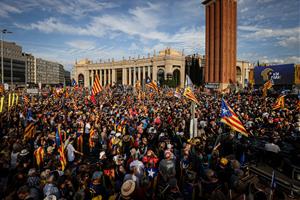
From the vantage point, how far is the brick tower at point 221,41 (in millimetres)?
50188

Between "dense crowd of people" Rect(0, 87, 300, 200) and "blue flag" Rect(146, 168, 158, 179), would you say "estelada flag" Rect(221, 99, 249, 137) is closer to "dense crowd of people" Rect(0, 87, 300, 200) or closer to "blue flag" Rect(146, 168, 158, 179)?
"dense crowd of people" Rect(0, 87, 300, 200)

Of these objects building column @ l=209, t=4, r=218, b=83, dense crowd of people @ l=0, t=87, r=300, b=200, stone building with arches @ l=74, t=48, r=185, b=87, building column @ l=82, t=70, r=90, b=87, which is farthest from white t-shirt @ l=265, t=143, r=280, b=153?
building column @ l=82, t=70, r=90, b=87

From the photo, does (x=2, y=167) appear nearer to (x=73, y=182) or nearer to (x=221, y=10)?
(x=73, y=182)

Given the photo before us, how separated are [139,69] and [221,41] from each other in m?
37.3

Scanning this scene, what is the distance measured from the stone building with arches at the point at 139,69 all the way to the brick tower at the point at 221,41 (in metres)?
11.6

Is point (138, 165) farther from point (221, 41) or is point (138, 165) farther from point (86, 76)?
point (86, 76)

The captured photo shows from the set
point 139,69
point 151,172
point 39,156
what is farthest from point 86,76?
point 151,172

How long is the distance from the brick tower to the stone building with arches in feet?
38.2

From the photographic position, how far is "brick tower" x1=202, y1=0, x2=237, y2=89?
50188 mm

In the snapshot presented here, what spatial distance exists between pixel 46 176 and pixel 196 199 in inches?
141

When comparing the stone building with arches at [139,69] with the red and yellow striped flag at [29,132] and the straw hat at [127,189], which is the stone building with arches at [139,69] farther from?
the straw hat at [127,189]

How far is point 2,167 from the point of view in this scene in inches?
211

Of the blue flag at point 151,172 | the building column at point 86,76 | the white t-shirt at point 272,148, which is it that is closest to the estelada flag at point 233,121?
the white t-shirt at point 272,148

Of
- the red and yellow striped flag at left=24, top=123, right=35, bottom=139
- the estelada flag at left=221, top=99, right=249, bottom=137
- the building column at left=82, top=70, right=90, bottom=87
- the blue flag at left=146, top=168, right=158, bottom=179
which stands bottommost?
the blue flag at left=146, top=168, right=158, bottom=179
